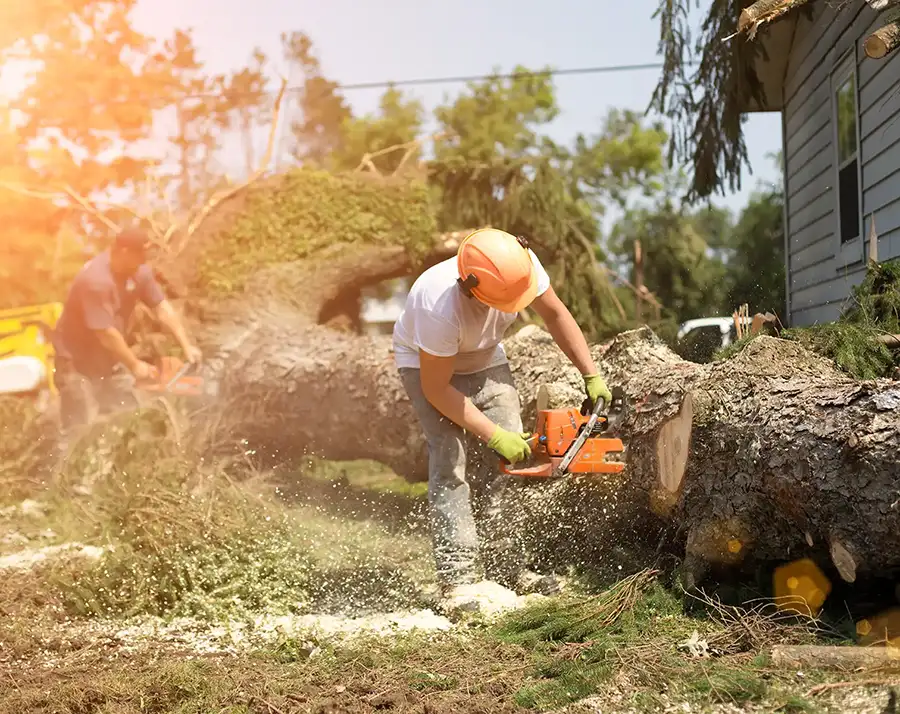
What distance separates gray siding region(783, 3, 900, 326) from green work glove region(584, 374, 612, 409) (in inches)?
121

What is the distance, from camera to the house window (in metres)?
7.37

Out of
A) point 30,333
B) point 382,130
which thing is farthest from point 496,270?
point 382,130

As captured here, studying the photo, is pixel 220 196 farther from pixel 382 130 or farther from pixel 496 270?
pixel 382 130

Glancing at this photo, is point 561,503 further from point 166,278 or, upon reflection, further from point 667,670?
point 166,278

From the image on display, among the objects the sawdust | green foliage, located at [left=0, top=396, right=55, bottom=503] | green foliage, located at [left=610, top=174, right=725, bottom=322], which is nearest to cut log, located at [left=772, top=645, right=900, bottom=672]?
the sawdust

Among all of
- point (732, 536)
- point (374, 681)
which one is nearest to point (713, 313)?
point (732, 536)

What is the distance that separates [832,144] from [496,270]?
17.1ft

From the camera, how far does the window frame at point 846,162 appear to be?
6.77 meters

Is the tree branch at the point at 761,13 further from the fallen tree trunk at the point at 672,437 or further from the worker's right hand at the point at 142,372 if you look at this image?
the worker's right hand at the point at 142,372

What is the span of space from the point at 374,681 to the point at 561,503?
1749 millimetres

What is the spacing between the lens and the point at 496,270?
375 centimetres

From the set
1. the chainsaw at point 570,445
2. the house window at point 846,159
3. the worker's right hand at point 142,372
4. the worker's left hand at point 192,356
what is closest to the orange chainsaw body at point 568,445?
the chainsaw at point 570,445

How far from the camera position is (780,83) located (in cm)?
945

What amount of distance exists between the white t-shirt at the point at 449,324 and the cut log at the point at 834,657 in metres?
1.73
